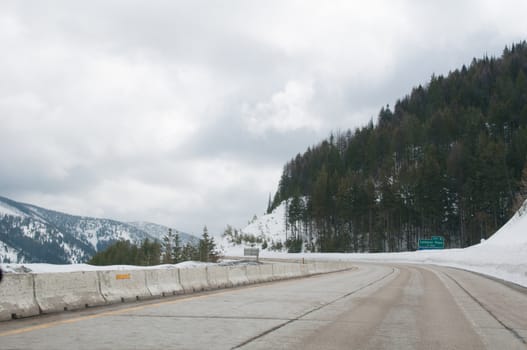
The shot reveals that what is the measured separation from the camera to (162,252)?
106 meters

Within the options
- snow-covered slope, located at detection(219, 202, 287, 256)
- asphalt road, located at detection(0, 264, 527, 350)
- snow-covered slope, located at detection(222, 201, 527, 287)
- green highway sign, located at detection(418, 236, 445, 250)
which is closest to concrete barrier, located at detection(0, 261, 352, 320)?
asphalt road, located at detection(0, 264, 527, 350)

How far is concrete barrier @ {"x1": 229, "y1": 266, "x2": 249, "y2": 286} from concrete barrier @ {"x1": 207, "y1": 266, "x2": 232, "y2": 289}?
34 cm

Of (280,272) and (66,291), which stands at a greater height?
(66,291)

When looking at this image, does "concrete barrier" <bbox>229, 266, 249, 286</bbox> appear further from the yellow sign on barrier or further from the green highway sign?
the green highway sign

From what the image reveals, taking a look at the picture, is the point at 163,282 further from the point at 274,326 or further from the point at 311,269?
the point at 311,269

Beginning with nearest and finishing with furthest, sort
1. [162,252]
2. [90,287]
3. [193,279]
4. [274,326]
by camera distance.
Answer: [274,326]
[90,287]
[193,279]
[162,252]

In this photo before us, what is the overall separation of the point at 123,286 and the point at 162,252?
9756 centimetres

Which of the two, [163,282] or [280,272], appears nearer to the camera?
[163,282]

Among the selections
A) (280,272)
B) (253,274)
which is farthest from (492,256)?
(253,274)

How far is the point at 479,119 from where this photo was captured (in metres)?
112

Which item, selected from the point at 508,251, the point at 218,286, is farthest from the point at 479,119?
the point at 218,286

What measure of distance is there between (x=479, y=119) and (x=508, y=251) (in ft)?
309

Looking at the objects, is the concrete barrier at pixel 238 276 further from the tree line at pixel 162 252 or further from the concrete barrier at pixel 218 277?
the tree line at pixel 162 252

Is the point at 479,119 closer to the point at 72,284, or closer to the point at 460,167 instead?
the point at 460,167
